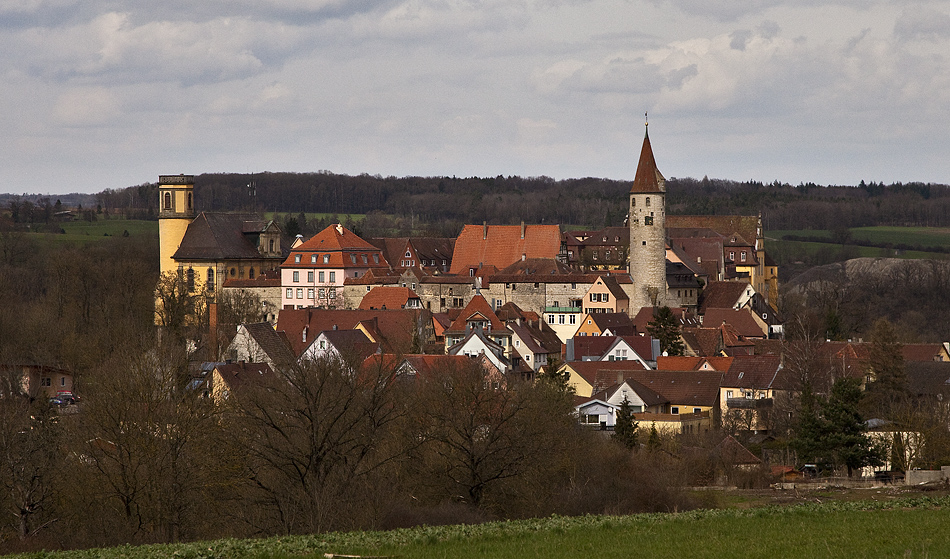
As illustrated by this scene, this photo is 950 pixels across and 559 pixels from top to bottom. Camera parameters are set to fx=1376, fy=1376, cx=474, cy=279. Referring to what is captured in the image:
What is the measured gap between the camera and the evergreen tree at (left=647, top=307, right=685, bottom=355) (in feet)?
231

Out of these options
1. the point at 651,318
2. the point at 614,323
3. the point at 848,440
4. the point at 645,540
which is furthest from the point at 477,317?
the point at 645,540

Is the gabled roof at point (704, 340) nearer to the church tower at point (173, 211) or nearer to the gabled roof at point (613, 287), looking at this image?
the gabled roof at point (613, 287)

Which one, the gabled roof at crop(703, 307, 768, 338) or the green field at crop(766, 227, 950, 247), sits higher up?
the green field at crop(766, 227, 950, 247)

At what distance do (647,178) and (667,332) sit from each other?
1323 centimetres

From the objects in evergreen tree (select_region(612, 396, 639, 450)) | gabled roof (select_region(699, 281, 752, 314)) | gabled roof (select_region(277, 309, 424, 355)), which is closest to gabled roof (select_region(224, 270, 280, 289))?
gabled roof (select_region(277, 309, 424, 355))

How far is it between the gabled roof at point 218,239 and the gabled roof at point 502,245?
13.5 metres

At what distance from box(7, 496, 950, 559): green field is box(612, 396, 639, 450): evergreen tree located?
2445cm

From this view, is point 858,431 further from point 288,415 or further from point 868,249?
point 868,249

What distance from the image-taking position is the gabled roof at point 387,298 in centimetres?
7888

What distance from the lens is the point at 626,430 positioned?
4916 cm

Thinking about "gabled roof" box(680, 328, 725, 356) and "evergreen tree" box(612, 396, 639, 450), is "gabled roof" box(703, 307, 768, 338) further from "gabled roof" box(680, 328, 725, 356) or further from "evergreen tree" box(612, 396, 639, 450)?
"evergreen tree" box(612, 396, 639, 450)

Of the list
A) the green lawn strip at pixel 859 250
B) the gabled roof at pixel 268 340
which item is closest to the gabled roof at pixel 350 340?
the gabled roof at pixel 268 340

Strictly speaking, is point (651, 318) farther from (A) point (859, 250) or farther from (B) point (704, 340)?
(A) point (859, 250)

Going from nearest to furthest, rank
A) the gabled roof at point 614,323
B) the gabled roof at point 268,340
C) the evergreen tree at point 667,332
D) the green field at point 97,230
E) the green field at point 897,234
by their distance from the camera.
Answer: the gabled roof at point 268,340
the evergreen tree at point 667,332
the gabled roof at point 614,323
the green field at point 97,230
the green field at point 897,234
